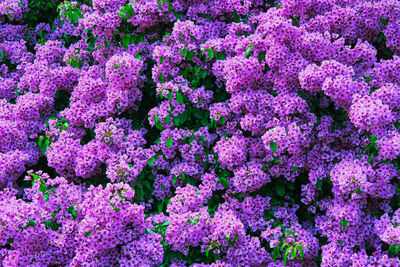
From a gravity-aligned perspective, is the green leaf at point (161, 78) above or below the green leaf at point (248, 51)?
below

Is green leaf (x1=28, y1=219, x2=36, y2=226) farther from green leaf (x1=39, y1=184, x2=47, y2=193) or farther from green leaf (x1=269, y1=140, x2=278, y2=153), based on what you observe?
green leaf (x1=269, y1=140, x2=278, y2=153)

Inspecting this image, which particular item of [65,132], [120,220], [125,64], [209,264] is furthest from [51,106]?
[209,264]

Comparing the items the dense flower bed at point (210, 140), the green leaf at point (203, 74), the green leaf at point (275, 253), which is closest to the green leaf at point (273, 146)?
the dense flower bed at point (210, 140)

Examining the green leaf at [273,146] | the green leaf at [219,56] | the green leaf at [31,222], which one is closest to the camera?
the green leaf at [31,222]

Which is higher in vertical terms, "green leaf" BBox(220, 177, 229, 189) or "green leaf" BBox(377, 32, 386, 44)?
"green leaf" BBox(377, 32, 386, 44)

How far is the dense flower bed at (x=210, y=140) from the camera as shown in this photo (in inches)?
172

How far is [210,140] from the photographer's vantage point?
16.6 feet

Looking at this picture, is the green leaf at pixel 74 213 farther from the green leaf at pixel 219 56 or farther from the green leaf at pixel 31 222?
the green leaf at pixel 219 56

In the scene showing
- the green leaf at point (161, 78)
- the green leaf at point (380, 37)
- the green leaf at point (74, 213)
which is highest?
the green leaf at point (380, 37)

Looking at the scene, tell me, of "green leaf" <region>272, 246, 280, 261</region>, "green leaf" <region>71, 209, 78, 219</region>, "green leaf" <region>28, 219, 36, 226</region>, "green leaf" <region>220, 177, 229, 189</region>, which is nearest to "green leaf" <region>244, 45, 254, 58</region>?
"green leaf" <region>220, 177, 229, 189</region>

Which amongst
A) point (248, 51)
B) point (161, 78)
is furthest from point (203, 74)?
point (248, 51)

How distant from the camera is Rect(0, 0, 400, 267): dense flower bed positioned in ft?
14.4

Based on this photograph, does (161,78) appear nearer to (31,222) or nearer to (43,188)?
(43,188)

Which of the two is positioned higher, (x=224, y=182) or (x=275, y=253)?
(x=224, y=182)
